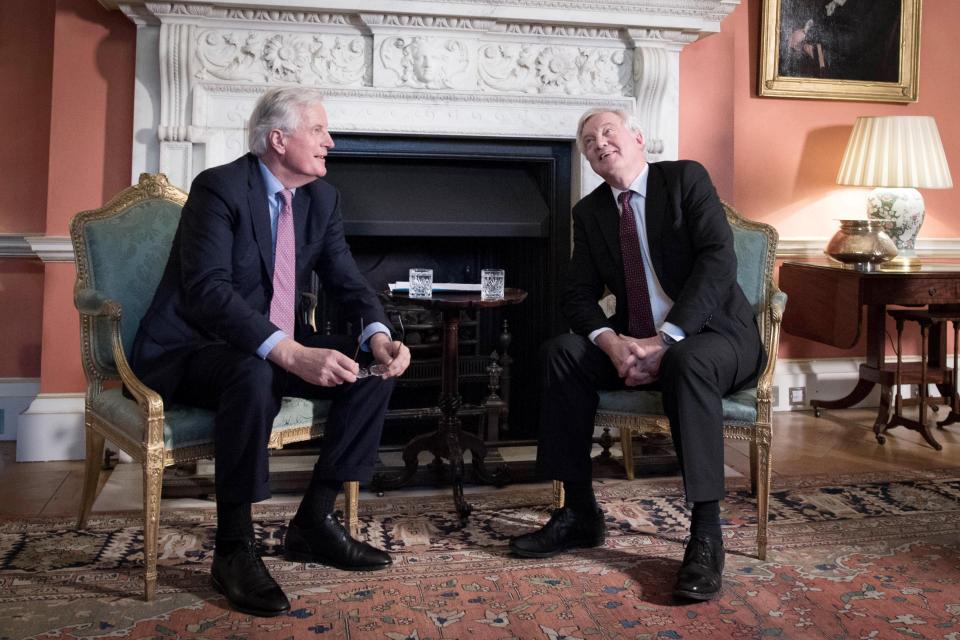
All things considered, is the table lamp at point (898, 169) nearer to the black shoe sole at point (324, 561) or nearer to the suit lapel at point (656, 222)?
the suit lapel at point (656, 222)

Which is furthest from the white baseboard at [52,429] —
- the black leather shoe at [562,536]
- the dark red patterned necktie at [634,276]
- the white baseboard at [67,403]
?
the dark red patterned necktie at [634,276]

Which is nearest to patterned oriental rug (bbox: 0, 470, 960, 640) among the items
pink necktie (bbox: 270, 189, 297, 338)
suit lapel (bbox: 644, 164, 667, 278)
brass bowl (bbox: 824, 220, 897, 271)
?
pink necktie (bbox: 270, 189, 297, 338)

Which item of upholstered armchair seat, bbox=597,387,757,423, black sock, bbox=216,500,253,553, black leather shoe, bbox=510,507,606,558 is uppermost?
upholstered armchair seat, bbox=597,387,757,423

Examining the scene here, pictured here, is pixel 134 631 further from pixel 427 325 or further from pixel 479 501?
pixel 427 325

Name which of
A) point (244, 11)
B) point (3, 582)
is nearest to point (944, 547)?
point (3, 582)

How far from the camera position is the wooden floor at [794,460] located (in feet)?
9.78

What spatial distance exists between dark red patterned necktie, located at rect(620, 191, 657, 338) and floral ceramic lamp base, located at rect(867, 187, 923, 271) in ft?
6.59

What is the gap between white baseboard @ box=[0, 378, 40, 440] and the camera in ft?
12.3

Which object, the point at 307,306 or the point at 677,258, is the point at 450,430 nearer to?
the point at 307,306

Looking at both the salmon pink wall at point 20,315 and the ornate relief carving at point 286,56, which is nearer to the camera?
the ornate relief carving at point 286,56

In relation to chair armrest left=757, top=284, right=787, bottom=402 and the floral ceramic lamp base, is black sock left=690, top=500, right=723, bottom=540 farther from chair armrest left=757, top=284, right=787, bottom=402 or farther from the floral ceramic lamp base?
the floral ceramic lamp base

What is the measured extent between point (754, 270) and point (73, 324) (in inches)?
96.0

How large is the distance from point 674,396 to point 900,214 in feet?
7.74

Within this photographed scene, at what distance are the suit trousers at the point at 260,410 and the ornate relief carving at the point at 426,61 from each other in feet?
4.61
